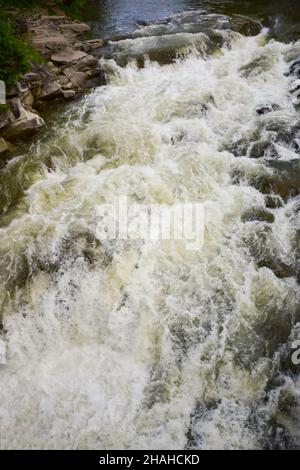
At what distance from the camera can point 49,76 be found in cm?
948

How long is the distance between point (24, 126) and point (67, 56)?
3626mm

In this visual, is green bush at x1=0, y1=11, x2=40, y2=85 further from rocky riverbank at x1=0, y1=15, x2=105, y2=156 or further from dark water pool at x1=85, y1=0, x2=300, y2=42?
dark water pool at x1=85, y1=0, x2=300, y2=42

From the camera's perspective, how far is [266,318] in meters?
5.47

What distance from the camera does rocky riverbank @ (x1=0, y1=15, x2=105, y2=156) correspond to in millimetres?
8117

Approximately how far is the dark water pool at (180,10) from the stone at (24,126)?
6121mm

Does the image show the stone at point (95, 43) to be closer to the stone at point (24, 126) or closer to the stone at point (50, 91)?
the stone at point (50, 91)

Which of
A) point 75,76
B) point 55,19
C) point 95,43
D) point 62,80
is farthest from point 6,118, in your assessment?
point 55,19

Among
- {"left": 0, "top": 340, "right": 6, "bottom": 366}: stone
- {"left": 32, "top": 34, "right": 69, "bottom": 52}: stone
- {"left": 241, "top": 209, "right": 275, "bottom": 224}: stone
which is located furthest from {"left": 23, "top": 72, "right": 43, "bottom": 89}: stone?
{"left": 0, "top": 340, "right": 6, "bottom": 366}: stone

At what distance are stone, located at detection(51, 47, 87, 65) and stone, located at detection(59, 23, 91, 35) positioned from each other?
2.16 meters

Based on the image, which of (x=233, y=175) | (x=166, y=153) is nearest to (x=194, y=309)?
(x=233, y=175)
